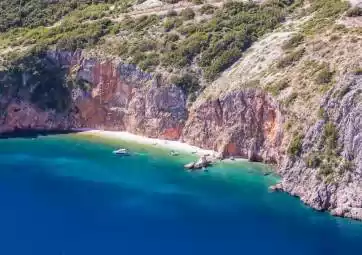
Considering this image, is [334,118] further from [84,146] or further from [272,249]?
[84,146]

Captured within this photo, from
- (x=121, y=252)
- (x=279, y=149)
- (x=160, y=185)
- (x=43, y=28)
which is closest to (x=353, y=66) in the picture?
(x=279, y=149)

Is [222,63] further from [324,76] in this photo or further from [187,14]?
[324,76]

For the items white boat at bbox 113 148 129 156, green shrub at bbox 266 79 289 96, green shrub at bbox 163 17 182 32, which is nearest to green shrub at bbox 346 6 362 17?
green shrub at bbox 266 79 289 96

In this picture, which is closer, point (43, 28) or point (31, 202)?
point (31, 202)

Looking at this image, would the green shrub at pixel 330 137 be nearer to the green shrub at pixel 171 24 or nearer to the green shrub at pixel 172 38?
the green shrub at pixel 172 38

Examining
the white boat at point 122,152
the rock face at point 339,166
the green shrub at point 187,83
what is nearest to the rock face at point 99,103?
the green shrub at point 187,83

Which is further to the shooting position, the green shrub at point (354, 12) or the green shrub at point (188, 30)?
the green shrub at point (188, 30)
